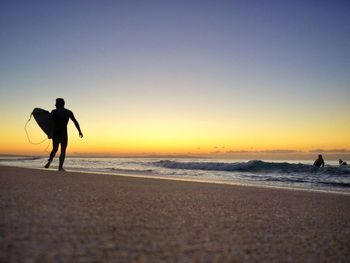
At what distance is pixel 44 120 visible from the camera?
10.5 meters

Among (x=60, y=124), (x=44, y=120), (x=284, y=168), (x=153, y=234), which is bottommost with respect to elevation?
(x=284, y=168)

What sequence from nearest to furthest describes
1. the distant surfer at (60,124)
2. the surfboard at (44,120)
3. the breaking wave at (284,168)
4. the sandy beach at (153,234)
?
the sandy beach at (153,234)
the distant surfer at (60,124)
the surfboard at (44,120)
the breaking wave at (284,168)

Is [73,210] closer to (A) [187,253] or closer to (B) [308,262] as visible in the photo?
(A) [187,253]

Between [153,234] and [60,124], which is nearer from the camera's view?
[153,234]

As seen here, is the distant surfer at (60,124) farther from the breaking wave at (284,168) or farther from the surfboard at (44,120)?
the breaking wave at (284,168)

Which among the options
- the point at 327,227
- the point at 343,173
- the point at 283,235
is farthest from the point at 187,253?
the point at 343,173

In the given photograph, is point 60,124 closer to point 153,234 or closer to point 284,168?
point 153,234

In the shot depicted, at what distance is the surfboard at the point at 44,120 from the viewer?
10367 mm

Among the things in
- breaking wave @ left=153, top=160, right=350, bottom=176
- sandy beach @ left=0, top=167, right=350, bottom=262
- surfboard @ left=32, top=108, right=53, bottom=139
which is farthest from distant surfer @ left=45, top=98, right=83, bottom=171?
breaking wave @ left=153, top=160, right=350, bottom=176

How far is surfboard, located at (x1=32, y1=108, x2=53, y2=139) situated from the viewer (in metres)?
10.4

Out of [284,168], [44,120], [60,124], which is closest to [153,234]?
[60,124]

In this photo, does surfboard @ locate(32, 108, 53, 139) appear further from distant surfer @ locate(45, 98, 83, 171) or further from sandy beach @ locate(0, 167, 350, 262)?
sandy beach @ locate(0, 167, 350, 262)

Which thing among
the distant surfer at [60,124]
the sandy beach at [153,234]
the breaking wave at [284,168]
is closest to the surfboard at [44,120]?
the distant surfer at [60,124]

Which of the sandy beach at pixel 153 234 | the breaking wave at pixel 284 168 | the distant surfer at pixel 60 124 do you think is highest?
the distant surfer at pixel 60 124
